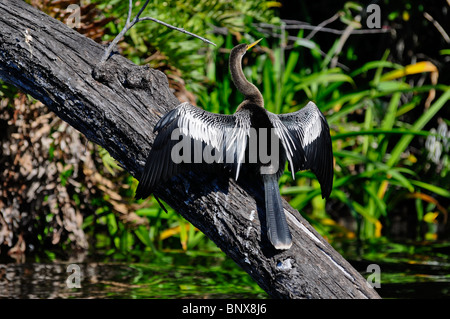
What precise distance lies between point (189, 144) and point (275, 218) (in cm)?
40

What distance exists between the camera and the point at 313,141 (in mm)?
2404

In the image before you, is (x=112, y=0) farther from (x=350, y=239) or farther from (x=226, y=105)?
(x=350, y=239)

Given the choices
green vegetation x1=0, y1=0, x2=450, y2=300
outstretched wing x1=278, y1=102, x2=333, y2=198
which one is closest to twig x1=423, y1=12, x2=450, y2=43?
green vegetation x1=0, y1=0, x2=450, y2=300

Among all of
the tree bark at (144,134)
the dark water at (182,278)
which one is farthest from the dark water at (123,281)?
the tree bark at (144,134)

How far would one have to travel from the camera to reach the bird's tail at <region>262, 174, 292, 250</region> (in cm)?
199

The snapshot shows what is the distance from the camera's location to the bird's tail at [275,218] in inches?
78.5

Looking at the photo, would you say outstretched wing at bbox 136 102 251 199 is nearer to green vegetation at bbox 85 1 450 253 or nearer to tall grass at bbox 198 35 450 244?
green vegetation at bbox 85 1 450 253

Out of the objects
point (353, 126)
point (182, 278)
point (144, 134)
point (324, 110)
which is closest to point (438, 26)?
point (353, 126)

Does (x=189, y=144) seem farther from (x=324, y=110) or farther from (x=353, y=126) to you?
(x=353, y=126)

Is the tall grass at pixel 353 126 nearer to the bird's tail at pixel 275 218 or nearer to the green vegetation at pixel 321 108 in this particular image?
the green vegetation at pixel 321 108

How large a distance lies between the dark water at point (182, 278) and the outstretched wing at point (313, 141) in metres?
1.14

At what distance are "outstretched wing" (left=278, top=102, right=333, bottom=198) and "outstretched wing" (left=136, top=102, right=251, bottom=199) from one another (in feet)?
0.77

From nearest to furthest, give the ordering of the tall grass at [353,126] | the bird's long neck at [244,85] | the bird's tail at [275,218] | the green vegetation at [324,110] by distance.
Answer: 1. the bird's tail at [275,218]
2. the bird's long neck at [244,85]
3. the green vegetation at [324,110]
4. the tall grass at [353,126]
